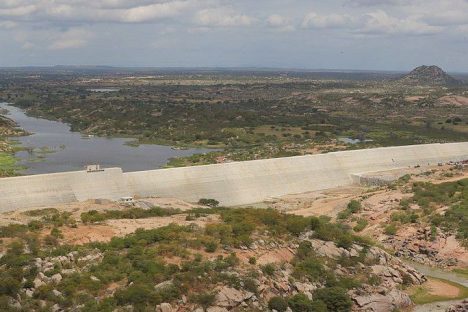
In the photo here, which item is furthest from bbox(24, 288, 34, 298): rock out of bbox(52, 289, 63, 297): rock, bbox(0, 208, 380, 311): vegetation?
bbox(52, 289, 63, 297): rock

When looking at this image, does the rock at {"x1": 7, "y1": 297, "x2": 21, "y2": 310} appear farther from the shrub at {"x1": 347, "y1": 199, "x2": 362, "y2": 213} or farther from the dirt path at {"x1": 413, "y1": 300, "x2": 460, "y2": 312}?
the shrub at {"x1": 347, "y1": 199, "x2": 362, "y2": 213}

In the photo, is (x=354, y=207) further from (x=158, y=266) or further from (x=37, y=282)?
(x=37, y=282)

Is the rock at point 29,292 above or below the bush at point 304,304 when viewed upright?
above

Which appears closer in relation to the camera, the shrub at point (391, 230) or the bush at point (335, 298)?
the bush at point (335, 298)

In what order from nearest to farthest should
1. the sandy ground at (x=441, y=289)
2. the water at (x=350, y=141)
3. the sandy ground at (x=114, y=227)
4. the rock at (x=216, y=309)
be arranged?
1. the rock at (x=216, y=309)
2. the sandy ground at (x=114, y=227)
3. the sandy ground at (x=441, y=289)
4. the water at (x=350, y=141)

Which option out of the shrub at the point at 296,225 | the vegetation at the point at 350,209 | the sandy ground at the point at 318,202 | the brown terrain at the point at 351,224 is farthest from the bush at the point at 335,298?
the sandy ground at the point at 318,202

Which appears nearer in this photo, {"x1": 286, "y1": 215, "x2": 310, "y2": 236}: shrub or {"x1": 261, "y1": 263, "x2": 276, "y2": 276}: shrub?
{"x1": 261, "y1": 263, "x2": 276, "y2": 276}: shrub

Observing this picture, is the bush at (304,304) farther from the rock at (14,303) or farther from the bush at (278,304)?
the rock at (14,303)
